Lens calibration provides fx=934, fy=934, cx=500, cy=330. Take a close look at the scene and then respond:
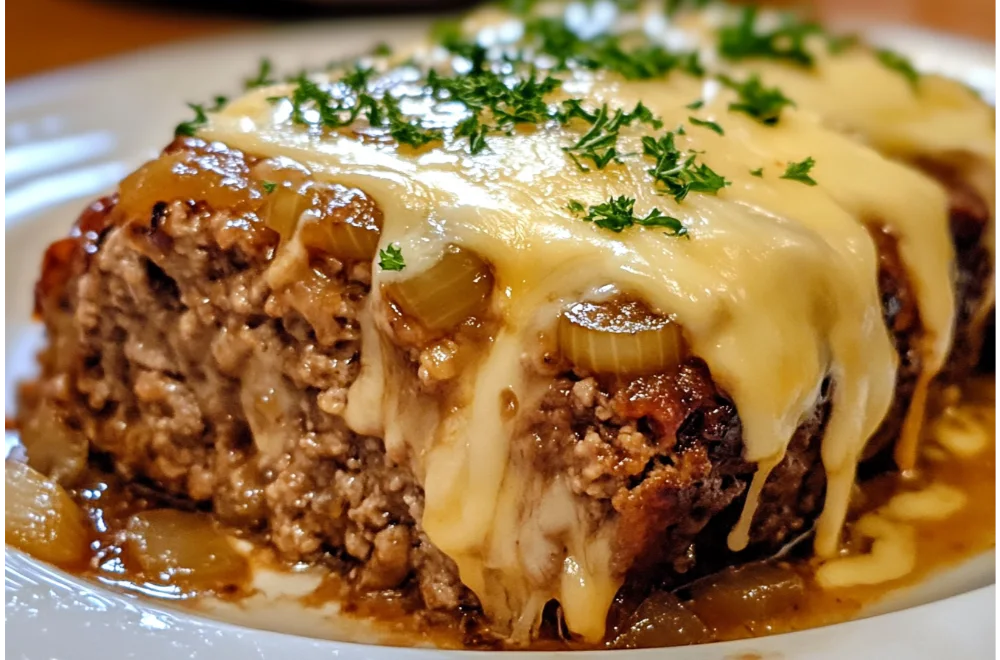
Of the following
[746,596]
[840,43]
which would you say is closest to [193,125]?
[746,596]

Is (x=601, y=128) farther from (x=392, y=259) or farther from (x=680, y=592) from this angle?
(x=680, y=592)

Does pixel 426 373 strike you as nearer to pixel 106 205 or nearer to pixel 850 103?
pixel 106 205

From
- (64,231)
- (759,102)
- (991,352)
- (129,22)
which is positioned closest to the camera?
(759,102)

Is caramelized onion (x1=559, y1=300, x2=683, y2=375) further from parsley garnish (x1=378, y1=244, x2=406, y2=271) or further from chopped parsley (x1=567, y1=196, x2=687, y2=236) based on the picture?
parsley garnish (x1=378, y1=244, x2=406, y2=271)

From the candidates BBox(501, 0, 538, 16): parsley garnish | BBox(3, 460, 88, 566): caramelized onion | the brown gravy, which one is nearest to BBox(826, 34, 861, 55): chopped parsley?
BBox(501, 0, 538, 16): parsley garnish

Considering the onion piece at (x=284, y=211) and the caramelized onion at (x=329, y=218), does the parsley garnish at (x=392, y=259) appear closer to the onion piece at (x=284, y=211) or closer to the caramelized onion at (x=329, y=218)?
the caramelized onion at (x=329, y=218)

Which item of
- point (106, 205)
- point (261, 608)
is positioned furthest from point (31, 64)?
point (261, 608)
